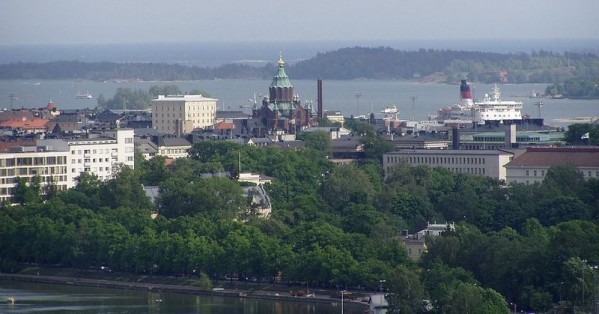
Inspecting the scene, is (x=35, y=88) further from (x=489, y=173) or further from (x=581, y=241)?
(x=581, y=241)

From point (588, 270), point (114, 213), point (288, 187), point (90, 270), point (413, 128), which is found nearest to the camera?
point (588, 270)

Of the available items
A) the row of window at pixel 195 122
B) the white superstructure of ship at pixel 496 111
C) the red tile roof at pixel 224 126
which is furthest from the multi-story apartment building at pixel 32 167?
the white superstructure of ship at pixel 496 111

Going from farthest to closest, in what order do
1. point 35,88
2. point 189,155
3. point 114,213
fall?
point 35,88
point 189,155
point 114,213

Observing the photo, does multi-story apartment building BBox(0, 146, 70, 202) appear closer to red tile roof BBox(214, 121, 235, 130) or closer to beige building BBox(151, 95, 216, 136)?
red tile roof BBox(214, 121, 235, 130)

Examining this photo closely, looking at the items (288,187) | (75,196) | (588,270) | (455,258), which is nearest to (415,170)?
(288,187)

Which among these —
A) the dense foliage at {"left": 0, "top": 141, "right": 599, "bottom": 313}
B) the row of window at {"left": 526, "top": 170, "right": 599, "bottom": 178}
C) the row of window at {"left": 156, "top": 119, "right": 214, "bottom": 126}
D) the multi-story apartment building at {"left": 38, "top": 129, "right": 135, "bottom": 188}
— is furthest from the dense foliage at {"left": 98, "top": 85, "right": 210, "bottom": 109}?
the row of window at {"left": 526, "top": 170, "right": 599, "bottom": 178}

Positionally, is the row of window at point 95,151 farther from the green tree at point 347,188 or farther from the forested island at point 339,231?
the green tree at point 347,188

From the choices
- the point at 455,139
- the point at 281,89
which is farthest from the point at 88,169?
the point at 281,89
